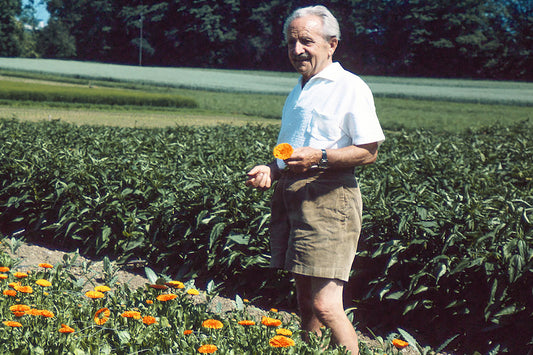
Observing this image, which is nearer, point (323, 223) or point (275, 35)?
point (323, 223)

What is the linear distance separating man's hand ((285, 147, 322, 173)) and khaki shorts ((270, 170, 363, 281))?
0.46 ft

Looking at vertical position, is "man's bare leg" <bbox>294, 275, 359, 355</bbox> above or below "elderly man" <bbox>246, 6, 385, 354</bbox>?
below

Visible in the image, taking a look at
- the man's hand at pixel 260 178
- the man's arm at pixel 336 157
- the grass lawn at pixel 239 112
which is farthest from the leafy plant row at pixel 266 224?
the grass lawn at pixel 239 112

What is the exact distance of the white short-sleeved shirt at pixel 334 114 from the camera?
2.51 m

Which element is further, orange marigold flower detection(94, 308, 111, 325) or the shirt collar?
the shirt collar

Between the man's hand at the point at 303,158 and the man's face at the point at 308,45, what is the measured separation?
0.36 m

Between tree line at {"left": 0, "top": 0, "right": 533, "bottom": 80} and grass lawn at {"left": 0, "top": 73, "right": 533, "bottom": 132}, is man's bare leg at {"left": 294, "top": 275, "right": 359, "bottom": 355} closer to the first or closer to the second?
grass lawn at {"left": 0, "top": 73, "right": 533, "bottom": 132}

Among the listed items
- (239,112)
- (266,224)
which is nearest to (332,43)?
(266,224)

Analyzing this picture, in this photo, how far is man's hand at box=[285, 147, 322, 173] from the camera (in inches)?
96.7

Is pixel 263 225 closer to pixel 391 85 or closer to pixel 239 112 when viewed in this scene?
pixel 239 112

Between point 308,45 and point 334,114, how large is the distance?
0.32 meters

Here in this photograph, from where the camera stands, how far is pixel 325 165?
8.25 ft

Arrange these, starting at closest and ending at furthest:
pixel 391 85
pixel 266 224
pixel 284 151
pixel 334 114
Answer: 1. pixel 284 151
2. pixel 334 114
3. pixel 266 224
4. pixel 391 85

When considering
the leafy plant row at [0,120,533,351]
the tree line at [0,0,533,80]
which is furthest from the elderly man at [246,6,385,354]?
the tree line at [0,0,533,80]
